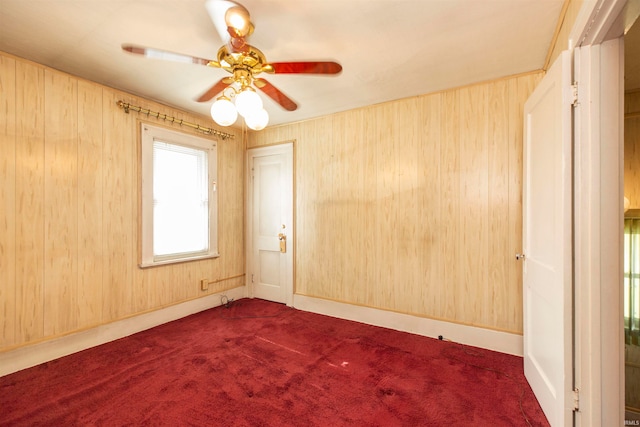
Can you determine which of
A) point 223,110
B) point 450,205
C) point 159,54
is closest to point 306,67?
point 223,110

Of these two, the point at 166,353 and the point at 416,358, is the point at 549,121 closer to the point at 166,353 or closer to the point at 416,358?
the point at 416,358

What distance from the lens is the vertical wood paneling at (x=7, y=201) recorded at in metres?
2.18

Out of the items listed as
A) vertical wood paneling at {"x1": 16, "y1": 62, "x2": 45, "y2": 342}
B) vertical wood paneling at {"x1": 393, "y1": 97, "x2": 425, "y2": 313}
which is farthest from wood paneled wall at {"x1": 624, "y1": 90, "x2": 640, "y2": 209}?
vertical wood paneling at {"x1": 16, "y1": 62, "x2": 45, "y2": 342}

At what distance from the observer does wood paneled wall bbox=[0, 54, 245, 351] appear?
7.34ft

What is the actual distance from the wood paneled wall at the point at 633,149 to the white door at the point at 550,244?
1391mm

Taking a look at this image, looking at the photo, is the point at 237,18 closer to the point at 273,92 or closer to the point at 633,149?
the point at 273,92

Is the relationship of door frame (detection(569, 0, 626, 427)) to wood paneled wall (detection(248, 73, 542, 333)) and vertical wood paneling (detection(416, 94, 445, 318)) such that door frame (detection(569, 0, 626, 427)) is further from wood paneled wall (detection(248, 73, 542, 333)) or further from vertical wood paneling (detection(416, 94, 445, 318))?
vertical wood paneling (detection(416, 94, 445, 318))

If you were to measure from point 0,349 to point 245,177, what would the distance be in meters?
2.98

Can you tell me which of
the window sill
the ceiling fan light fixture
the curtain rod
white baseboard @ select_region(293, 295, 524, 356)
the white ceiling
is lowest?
white baseboard @ select_region(293, 295, 524, 356)

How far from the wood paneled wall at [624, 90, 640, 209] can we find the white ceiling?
1.15 metres

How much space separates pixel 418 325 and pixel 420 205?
1.28 meters

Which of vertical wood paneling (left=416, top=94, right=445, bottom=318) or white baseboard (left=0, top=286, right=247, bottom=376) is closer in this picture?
white baseboard (left=0, top=286, right=247, bottom=376)

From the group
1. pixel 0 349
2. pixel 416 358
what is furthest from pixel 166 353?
pixel 416 358

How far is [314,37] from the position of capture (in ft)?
6.50
